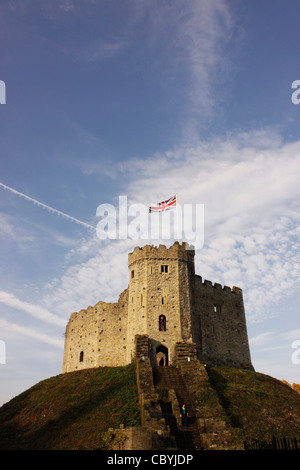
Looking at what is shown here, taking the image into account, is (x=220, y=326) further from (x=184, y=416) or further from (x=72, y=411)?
(x=72, y=411)

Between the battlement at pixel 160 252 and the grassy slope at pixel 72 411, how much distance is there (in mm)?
13307

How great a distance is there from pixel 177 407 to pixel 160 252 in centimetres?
2098

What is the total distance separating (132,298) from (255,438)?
22.4 metres

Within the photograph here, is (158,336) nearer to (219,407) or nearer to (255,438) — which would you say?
(219,407)

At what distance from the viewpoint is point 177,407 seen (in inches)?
1193

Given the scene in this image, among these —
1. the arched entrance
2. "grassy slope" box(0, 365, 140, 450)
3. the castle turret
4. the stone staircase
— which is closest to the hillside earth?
"grassy slope" box(0, 365, 140, 450)

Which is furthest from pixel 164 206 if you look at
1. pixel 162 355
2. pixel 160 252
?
pixel 162 355

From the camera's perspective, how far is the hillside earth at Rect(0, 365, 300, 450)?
2814 cm

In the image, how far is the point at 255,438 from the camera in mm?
28422

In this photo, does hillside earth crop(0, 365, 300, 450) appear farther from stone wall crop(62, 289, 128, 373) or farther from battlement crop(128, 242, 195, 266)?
battlement crop(128, 242, 195, 266)

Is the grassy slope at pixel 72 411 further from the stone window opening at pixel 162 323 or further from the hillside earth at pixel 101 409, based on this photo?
the stone window opening at pixel 162 323

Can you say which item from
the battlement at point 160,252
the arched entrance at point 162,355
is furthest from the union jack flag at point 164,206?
the arched entrance at point 162,355
